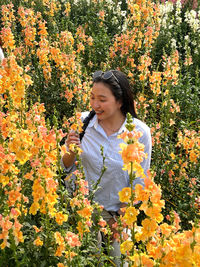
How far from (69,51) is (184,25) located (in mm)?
4466

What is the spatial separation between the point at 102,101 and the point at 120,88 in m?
0.22

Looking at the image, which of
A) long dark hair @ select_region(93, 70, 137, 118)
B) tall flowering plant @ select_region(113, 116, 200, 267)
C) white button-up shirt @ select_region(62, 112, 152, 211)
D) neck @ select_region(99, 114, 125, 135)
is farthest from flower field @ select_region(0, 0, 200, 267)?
long dark hair @ select_region(93, 70, 137, 118)

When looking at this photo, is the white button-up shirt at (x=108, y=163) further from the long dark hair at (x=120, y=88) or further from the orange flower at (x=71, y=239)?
the orange flower at (x=71, y=239)

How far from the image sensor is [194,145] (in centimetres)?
359

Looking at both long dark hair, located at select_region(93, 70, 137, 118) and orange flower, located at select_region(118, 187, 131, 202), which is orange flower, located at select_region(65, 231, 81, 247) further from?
long dark hair, located at select_region(93, 70, 137, 118)

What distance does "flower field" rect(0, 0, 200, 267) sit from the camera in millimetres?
1603

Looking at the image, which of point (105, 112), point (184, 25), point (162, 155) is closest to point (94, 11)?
point (184, 25)

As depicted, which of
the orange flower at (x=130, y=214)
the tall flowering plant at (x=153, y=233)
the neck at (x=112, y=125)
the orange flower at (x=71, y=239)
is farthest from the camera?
the neck at (x=112, y=125)

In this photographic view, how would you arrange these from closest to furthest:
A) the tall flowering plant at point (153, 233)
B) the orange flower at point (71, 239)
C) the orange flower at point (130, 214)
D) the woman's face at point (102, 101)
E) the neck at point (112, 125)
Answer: the tall flowering plant at point (153, 233), the orange flower at point (130, 214), the orange flower at point (71, 239), the woman's face at point (102, 101), the neck at point (112, 125)

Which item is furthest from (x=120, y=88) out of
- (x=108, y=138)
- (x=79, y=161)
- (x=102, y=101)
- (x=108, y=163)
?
(x=79, y=161)

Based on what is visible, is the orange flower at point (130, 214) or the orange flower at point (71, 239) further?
the orange flower at point (71, 239)

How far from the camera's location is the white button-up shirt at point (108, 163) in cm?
313

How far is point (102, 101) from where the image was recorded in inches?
121

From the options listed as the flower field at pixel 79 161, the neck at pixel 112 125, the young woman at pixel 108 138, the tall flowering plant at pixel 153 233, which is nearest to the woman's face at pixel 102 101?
the young woman at pixel 108 138
